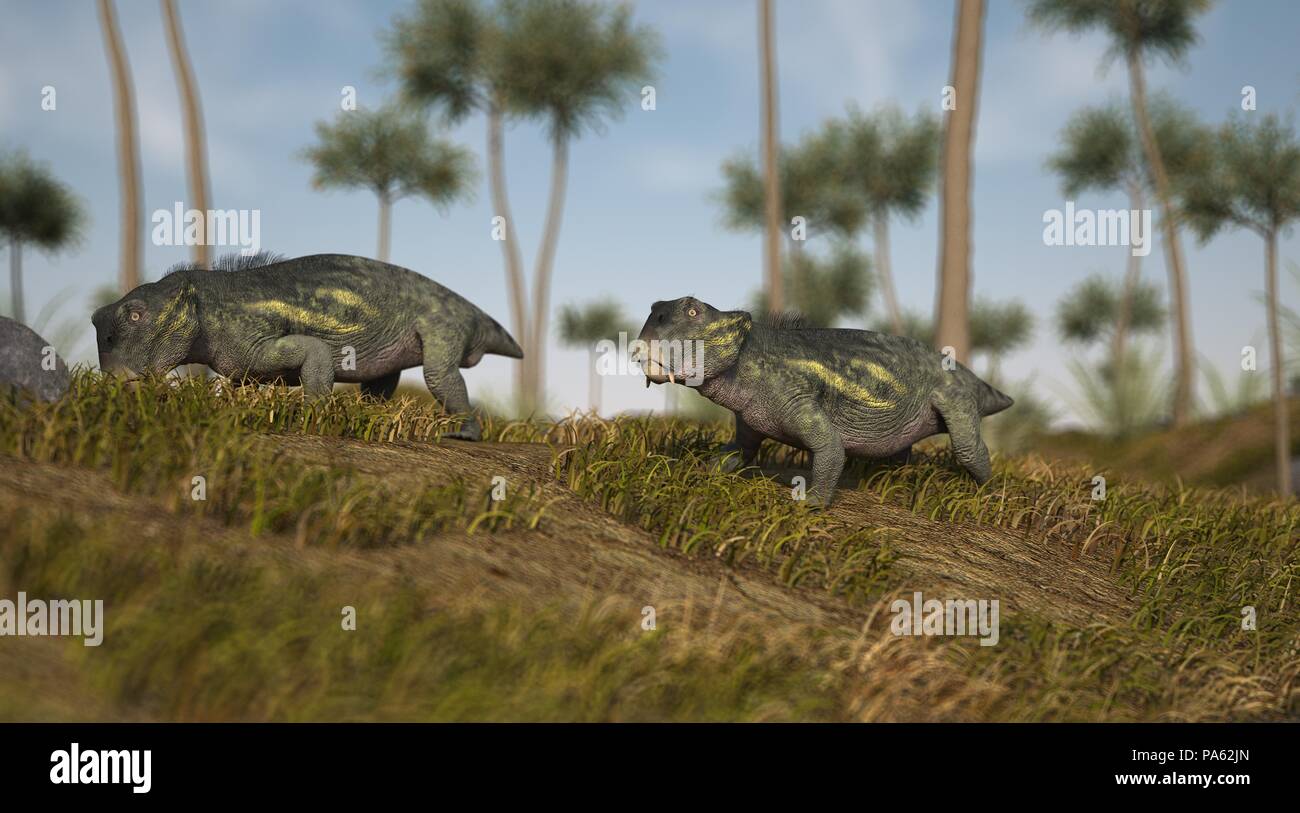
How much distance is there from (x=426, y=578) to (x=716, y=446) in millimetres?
3074

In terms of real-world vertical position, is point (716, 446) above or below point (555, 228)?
below

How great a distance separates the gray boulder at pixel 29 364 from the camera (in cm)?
566

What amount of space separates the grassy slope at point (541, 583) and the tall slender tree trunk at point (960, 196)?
4.69m

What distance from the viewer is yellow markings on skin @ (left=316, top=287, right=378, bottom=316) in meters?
6.41

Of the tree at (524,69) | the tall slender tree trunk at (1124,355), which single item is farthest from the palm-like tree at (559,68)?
the tall slender tree trunk at (1124,355)

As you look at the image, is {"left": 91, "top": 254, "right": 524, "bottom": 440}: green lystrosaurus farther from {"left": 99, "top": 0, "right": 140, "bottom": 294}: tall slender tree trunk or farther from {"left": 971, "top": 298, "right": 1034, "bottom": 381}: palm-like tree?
{"left": 971, "top": 298, "right": 1034, "bottom": 381}: palm-like tree

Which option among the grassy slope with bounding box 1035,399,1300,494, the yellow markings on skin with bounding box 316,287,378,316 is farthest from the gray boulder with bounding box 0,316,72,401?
the grassy slope with bounding box 1035,399,1300,494

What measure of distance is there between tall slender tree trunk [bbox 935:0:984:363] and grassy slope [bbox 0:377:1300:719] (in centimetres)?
469

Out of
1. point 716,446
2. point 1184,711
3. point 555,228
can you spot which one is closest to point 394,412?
point 716,446

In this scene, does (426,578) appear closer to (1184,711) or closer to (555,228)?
(1184,711)

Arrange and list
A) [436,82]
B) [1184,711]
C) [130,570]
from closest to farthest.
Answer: [130,570]
[1184,711]
[436,82]
